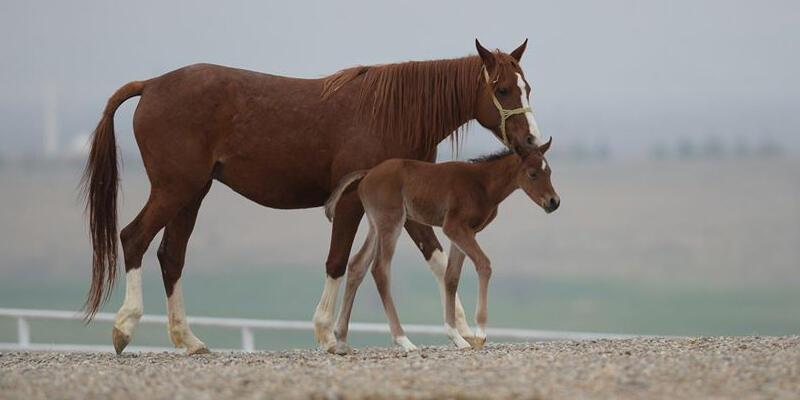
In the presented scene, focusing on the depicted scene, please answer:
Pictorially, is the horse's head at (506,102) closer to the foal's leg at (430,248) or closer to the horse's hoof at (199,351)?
the foal's leg at (430,248)

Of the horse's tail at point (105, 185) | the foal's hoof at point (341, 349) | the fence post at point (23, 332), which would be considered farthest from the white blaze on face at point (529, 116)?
the fence post at point (23, 332)

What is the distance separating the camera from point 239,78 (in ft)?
31.4

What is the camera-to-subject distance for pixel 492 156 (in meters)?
8.67

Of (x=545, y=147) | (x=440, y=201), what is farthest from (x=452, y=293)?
(x=545, y=147)

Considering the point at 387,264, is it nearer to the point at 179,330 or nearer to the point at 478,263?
the point at 478,263

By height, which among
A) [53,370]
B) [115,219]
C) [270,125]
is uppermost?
[270,125]

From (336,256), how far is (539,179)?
162cm

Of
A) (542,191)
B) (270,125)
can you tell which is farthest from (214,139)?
(542,191)

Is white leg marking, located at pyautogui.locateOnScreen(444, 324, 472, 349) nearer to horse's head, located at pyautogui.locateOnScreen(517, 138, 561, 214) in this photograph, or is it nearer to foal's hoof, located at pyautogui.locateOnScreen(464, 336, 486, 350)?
foal's hoof, located at pyautogui.locateOnScreen(464, 336, 486, 350)

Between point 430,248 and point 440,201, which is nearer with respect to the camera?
point 440,201

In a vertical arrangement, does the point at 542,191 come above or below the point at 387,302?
above

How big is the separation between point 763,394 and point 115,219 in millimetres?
5518

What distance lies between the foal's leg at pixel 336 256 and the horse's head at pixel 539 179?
1.28 metres

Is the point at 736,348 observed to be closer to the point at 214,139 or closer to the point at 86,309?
the point at 214,139
